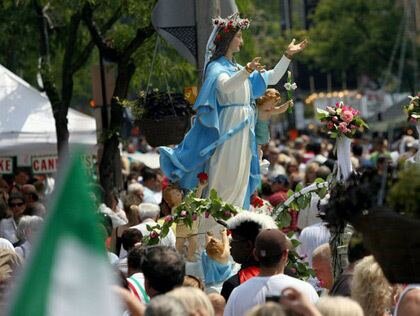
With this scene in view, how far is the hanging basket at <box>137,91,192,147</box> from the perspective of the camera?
14.9 m

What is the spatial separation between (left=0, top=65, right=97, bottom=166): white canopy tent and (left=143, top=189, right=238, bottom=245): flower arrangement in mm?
8351

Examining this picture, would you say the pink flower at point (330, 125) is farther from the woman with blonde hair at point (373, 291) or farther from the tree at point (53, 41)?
the tree at point (53, 41)

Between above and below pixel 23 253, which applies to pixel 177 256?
above

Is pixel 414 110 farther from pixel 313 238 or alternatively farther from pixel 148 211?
pixel 148 211

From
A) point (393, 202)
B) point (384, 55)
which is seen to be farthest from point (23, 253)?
point (384, 55)

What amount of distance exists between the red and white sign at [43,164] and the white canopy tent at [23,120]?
1.11 meters

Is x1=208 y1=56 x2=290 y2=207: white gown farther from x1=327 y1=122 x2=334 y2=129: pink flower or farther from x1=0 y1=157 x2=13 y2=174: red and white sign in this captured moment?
x1=0 y1=157 x2=13 y2=174: red and white sign

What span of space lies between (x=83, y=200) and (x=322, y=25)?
6242 centimetres

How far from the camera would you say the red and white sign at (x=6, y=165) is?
24.1 m

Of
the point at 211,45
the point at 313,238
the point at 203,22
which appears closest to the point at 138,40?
the point at 203,22

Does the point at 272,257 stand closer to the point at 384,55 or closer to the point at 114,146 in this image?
the point at 114,146

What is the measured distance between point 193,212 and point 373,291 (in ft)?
13.8

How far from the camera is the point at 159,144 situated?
48.6 feet

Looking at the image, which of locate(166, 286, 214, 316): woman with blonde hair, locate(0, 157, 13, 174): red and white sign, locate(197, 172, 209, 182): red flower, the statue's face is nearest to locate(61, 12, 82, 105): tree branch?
locate(0, 157, 13, 174): red and white sign
